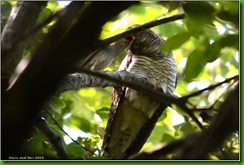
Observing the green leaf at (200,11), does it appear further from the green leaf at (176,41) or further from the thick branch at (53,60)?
the thick branch at (53,60)

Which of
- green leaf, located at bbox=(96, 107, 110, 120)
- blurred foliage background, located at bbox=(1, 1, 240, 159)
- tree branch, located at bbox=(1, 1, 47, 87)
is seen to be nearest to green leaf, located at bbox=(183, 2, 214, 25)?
blurred foliage background, located at bbox=(1, 1, 240, 159)

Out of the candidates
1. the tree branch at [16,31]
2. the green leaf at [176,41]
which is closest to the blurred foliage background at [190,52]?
the green leaf at [176,41]

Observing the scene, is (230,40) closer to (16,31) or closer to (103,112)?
(16,31)

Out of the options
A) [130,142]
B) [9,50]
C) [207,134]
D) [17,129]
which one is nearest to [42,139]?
[9,50]

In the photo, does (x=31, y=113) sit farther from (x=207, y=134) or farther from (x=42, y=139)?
(x=42, y=139)

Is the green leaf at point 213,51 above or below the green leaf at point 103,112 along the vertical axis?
above

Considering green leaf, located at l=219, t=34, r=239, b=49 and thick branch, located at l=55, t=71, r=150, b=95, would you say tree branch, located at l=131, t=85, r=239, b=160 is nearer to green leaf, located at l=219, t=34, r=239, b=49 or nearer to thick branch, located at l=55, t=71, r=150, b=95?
green leaf, located at l=219, t=34, r=239, b=49

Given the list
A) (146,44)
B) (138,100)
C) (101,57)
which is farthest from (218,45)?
(146,44)
